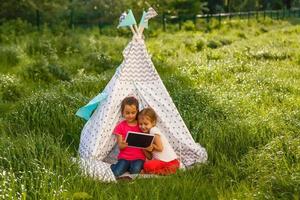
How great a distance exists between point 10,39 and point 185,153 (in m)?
11.9

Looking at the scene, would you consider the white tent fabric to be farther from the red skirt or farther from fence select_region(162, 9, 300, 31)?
fence select_region(162, 9, 300, 31)

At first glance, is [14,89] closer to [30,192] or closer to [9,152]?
[9,152]

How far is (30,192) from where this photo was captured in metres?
4.88

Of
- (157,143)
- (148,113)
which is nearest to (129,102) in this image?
(148,113)

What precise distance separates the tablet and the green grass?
50 cm

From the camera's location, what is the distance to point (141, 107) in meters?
6.48

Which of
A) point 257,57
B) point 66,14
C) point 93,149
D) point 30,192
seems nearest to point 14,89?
point 93,149

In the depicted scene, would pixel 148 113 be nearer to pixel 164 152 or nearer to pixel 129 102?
pixel 129 102

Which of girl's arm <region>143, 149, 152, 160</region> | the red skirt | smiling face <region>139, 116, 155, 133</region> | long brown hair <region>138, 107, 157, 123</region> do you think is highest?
long brown hair <region>138, 107, 157, 123</region>

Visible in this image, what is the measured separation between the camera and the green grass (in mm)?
5059

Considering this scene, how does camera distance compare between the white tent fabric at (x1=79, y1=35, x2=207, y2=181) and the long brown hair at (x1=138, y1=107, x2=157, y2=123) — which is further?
the white tent fabric at (x1=79, y1=35, x2=207, y2=181)

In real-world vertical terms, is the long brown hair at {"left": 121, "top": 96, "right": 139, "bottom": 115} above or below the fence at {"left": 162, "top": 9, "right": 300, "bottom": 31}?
above

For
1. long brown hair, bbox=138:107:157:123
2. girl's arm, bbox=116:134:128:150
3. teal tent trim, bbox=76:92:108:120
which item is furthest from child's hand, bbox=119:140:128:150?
teal tent trim, bbox=76:92:108:120

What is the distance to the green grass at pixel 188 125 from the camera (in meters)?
5.06
